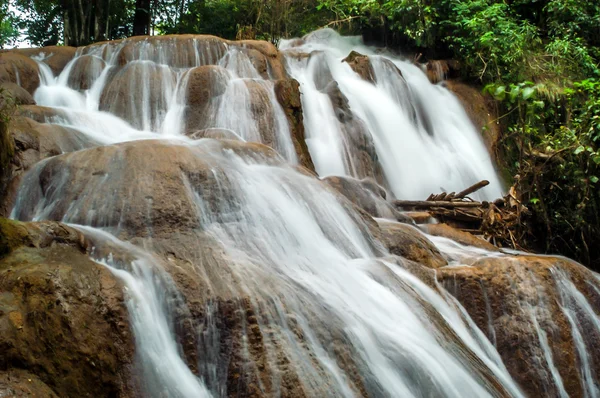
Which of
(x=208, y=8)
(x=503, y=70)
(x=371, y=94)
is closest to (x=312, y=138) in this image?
(x=371, y=94)

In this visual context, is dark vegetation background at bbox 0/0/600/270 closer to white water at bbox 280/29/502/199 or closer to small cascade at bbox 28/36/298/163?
white water at bbox 280/29/502/199

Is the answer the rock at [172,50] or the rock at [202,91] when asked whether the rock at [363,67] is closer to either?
the rock at [172,50]

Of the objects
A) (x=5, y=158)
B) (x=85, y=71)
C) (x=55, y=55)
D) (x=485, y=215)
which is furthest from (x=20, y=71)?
(x=485, y=215)

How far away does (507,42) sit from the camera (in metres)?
11.5

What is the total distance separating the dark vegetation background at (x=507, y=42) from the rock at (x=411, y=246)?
251 centimetres

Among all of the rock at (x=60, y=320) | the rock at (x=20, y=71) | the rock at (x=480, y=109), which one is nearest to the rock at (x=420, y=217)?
the rock at (x=480, y=109)

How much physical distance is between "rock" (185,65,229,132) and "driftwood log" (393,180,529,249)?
2625mm

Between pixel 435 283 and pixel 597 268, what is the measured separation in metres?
3.87

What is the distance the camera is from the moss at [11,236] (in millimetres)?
3414

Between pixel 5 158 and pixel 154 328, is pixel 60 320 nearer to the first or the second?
pixel 154 328

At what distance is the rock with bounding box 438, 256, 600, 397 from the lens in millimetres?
5141

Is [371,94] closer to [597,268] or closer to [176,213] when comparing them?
[597,268]

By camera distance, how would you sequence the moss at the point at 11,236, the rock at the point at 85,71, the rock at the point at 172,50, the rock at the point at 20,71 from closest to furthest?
the moss at the point at 11,236, the rock at the point at 20,71, the rock at the point at 85,71, the rock at the point at 172,50

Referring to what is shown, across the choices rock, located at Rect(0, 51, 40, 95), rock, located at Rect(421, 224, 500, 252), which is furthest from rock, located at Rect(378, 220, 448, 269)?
rock, located at Rect(0, 51, 40, 95)
